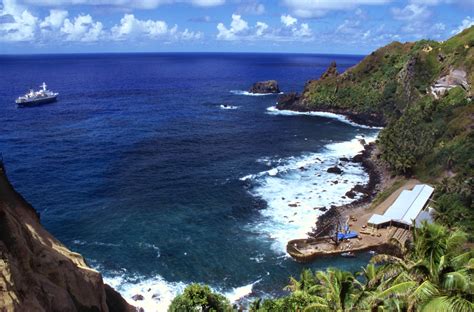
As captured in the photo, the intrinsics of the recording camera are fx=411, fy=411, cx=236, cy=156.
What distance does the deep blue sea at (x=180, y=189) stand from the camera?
61.4 meters

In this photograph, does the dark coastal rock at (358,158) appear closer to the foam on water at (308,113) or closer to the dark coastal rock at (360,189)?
the dark coastal rock at (360,189)

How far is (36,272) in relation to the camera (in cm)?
3225

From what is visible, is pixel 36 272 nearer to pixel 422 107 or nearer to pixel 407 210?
pixel 407 210

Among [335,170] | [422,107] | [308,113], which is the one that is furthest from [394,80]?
[335,170]

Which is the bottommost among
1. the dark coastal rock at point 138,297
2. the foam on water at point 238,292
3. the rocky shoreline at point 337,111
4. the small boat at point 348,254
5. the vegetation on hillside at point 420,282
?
the dark coastal rock at point 138,297

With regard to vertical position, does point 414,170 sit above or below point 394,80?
below

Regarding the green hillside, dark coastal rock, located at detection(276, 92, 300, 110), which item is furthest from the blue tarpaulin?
dark coastal rock, located at detection(276, 92, 300, 110)

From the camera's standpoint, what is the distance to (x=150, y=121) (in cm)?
15300

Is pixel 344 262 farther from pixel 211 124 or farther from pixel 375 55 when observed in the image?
pixel 375 55

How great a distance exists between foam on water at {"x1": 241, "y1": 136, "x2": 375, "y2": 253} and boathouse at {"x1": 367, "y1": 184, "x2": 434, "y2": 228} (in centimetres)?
1039

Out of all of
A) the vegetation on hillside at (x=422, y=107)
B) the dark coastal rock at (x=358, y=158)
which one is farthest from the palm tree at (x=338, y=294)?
the dark coastal rock at (x=358, y=158)

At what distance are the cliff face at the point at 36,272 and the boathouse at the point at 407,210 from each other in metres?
48.6

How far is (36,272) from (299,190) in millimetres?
63918

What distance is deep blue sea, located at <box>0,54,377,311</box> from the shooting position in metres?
61.4
